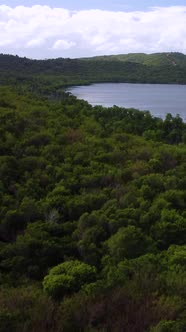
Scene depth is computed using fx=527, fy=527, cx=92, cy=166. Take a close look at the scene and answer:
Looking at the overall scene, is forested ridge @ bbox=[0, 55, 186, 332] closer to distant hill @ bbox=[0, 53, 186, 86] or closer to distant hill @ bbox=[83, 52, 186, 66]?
distant hill @ bbox=[0, 53, 186, 86]

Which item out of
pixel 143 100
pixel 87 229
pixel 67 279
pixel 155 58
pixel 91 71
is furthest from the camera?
pixel 155 58

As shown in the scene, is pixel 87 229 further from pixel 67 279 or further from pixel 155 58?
pixel 155 58

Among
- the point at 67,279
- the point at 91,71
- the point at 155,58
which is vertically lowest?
the point at 67,279

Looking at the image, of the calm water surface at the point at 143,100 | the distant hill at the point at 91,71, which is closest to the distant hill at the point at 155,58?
the distant hill at the point at 91,71

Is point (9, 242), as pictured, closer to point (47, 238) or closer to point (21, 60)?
point (47, 238)

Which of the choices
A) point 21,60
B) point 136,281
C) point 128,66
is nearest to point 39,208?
point 136,281

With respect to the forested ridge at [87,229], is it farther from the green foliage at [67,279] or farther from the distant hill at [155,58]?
the distant hill at [155,58]

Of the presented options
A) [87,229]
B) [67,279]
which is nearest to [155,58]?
[87,229]

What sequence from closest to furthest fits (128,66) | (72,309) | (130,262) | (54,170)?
(72,309)
(130,262)
(54,170)
(128,66)

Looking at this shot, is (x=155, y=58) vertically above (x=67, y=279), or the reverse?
(x=155, y=58)

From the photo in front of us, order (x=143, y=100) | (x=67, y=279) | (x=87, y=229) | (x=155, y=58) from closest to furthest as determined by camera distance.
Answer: (x=67, y=279)
(x=87, y=229)
(x=143, y=100)
(x=155, y=58)
